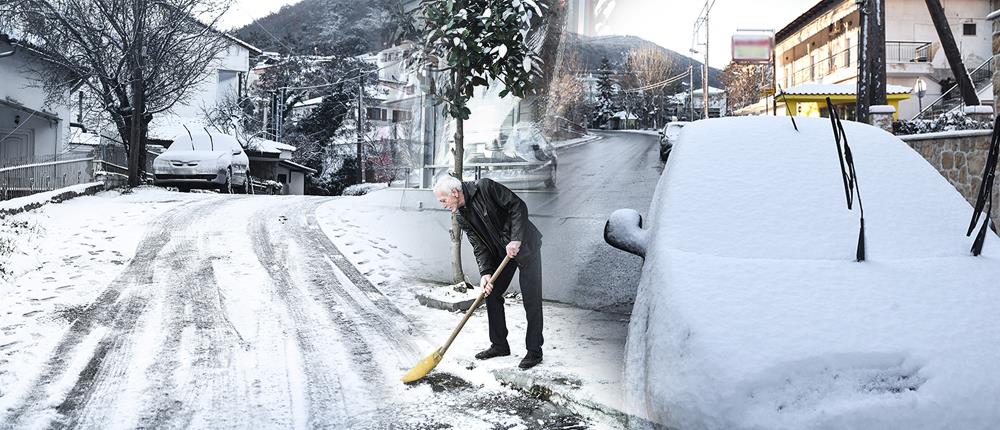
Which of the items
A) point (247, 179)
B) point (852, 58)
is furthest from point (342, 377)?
point (852, 58)

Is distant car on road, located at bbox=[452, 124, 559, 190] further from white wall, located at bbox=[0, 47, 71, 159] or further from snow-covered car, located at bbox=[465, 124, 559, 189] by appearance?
white wall, located at bbox=[0, 47, 71, 159]

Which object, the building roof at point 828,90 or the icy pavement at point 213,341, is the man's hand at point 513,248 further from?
the building roof at point 828,90

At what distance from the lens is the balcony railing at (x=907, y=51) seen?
1769cm

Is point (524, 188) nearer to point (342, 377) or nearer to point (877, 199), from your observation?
point (342, 377)

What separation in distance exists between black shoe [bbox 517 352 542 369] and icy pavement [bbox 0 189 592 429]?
19 centimetres

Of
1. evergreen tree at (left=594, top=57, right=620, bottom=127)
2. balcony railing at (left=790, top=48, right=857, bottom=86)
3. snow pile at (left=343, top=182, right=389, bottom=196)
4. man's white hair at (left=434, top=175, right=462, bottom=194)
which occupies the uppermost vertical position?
balcony railing at (left=790, top=48, right=857, bottom=86)

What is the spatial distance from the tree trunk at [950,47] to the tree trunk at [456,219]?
186 inches

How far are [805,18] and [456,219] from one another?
19.0m

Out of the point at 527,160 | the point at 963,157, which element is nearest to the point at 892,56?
the point at 963,157

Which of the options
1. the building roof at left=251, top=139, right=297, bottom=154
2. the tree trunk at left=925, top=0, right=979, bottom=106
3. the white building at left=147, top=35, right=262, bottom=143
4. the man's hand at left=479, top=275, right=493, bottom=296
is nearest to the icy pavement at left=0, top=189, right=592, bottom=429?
the man's hand at left=479, top=275, right=493, bottom=296

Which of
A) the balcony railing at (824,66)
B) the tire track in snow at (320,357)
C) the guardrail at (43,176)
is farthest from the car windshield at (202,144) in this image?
the balcony railing at (824,66)

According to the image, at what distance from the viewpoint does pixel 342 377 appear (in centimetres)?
355

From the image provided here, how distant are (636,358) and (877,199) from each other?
1073 mm

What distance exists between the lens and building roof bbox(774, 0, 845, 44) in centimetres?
1925
